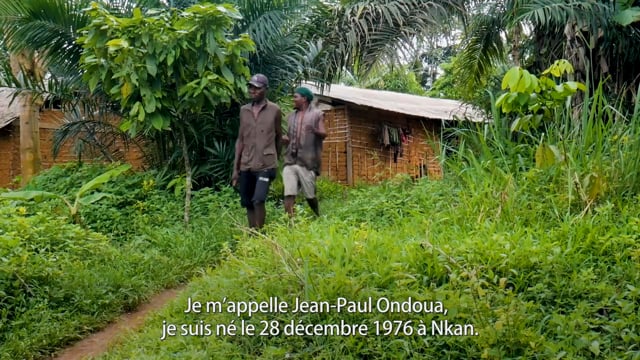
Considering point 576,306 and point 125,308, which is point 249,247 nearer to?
point 125,308

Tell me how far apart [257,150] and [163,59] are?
1.43m

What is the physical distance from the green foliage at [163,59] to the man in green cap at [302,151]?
3.05ft

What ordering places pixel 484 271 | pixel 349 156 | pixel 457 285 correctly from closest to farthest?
pixel 457 285
pixel 484 271
pixel 349 156

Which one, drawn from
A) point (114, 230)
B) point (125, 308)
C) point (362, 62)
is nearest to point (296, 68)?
point (362, 62)

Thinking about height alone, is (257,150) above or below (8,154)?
above

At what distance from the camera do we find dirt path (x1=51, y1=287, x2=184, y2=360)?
13.1 feet

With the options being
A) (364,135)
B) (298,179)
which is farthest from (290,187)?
(364,135)

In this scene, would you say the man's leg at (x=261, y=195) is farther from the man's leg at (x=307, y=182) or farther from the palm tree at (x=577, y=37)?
the palm tree at (x=577, y=37)

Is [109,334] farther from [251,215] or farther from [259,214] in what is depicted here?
[251,215]

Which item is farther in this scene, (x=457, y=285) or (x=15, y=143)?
(x=15, y=143)

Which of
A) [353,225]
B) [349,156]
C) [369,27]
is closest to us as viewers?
[353,225]

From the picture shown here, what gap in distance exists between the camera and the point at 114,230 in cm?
680

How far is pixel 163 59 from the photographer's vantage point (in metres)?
6.35

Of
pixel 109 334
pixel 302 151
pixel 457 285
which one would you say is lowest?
pixel 109 334
